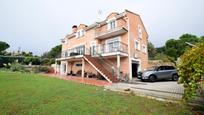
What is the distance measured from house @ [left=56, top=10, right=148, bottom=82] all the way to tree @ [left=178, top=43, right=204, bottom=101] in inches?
463

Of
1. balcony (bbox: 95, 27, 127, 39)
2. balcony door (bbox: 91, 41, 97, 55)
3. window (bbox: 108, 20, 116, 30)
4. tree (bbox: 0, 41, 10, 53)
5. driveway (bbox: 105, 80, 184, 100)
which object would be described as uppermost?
tree (bbox: 0, 41, 10, 53)

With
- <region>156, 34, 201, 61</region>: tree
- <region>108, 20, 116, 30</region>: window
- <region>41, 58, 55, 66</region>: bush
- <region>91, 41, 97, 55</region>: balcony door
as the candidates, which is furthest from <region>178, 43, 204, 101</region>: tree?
<region>41, 58, 55, 66</region>: bush

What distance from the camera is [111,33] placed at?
70.9ft

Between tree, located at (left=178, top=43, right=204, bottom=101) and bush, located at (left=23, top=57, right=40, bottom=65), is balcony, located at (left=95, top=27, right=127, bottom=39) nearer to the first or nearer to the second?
tree, located at (left=178, top=43, right=204, bottom=101)

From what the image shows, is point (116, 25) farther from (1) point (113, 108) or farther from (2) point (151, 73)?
(1) point (113, 108)

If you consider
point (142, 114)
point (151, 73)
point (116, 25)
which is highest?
point (116, 25)

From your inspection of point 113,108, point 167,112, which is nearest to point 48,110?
point 113,108

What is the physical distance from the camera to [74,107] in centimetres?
670

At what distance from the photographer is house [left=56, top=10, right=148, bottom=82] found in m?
19.6

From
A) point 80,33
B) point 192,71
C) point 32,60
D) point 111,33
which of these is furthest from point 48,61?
point 192,71

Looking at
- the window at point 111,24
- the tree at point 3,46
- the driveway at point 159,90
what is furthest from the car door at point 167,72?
Result: the tree at point 3,46

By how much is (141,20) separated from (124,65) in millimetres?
8816

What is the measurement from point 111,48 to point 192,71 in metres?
16.1

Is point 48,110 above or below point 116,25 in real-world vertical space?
below
